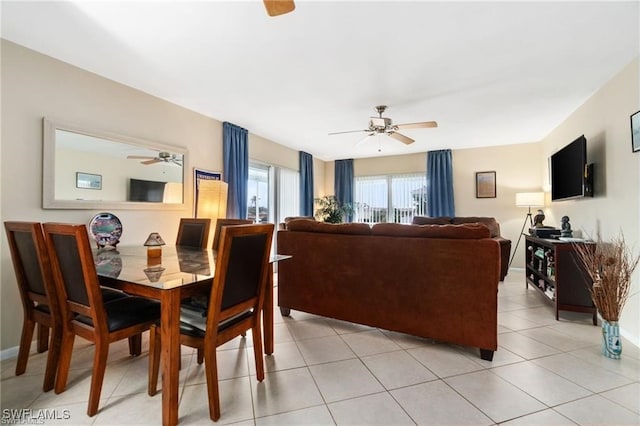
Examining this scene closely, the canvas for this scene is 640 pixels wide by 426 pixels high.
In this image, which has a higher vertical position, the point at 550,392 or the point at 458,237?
Result: the point at 458,237

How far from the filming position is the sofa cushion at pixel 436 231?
2088 millimetres

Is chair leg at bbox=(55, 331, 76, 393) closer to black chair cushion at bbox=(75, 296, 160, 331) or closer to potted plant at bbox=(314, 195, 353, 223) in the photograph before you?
black chair cushion at bbox=(75, 296, 160, 331)

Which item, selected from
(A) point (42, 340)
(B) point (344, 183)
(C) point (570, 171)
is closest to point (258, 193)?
(B) point (344, 183)

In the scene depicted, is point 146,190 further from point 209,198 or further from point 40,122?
point 40,122

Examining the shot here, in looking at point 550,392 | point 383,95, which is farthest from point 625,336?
point 383,95

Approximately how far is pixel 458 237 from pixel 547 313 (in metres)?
1.87

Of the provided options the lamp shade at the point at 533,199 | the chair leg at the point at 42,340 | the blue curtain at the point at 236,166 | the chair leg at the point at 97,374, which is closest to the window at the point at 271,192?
the blue curtain at the point at 236,166

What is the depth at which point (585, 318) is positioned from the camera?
291 cm

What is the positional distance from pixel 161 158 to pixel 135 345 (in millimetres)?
1976

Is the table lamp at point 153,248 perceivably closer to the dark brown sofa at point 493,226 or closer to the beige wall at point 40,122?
the beige wall at point 40,122

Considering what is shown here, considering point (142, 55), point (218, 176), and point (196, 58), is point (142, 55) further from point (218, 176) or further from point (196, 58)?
point (218, 176)

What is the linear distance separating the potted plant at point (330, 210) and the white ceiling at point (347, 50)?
2.83 metres

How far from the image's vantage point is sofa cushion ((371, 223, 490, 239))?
2.09 metres

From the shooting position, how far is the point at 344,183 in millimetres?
6789
